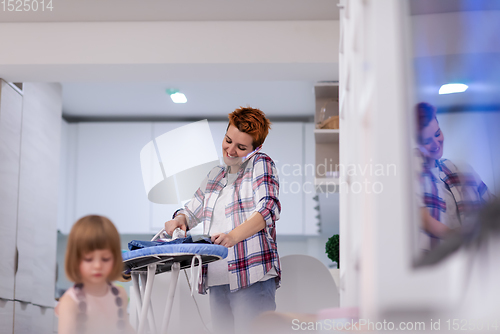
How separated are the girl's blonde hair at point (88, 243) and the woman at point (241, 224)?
0.46 metres

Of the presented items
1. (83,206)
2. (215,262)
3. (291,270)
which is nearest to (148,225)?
(83,206)

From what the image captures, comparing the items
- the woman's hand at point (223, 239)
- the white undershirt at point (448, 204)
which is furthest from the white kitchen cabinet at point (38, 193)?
the white undershirt at point (448, 204)

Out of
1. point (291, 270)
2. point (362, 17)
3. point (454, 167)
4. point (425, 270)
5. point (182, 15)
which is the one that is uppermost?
point (182, 15)

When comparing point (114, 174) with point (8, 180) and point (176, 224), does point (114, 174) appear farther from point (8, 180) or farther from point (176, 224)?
point (176, 224)

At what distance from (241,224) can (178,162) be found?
1770 millimetres

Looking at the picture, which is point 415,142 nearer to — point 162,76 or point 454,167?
point 454,167

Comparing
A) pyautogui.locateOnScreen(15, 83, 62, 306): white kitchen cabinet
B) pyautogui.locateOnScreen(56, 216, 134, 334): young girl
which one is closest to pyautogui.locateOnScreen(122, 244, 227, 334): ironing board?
pyautogui.locateOnScreen(56, 216, 134, 334): young girl

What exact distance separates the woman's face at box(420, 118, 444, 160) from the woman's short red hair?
93 centimetres

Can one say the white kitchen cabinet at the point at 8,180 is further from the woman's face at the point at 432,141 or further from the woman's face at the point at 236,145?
the woman's face at the point at 432,141

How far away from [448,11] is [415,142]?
252 mm

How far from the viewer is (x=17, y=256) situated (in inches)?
114

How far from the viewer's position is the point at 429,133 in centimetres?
71

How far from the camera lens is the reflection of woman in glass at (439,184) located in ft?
2.05

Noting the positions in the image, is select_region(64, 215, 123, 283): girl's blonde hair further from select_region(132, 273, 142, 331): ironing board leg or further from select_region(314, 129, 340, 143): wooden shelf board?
select_region(314, 129, 340, 143): wooden shelf board
